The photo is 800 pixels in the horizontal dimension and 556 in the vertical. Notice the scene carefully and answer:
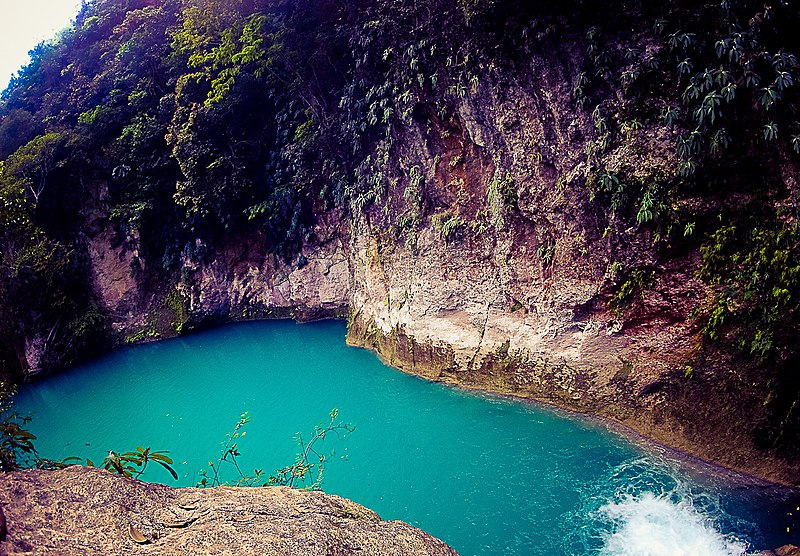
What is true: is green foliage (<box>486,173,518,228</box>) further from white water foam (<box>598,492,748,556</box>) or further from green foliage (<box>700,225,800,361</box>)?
white water foam (<box>598,492,748,556</box>)

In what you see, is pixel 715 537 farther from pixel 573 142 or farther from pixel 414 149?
pixel 414 149

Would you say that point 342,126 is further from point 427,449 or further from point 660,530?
point 660,530

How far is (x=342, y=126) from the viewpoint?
50.6ft

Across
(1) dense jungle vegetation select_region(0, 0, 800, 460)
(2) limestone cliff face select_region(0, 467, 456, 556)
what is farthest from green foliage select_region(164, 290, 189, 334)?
(2) limestone cliff face select_region(0, 467, 456, 556)

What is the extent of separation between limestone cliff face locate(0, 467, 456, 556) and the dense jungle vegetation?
707 cm

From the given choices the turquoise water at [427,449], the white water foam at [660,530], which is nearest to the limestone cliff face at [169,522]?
the turquoise water at [427,449]

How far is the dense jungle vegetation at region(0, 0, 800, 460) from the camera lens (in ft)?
25.9

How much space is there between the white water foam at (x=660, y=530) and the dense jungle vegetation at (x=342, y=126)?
1912mm

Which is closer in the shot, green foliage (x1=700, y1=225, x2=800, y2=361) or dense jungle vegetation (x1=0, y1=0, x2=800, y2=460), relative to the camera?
green foliage (x1=700, y1=225, x2=800, y2=361)

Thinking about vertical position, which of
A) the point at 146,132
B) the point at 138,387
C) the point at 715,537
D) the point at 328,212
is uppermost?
the point at 146,132

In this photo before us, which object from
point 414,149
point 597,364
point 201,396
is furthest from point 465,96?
point 201,396

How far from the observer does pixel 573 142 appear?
10.0 meters

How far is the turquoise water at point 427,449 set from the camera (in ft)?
24.4

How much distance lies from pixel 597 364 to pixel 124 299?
18.4 m
